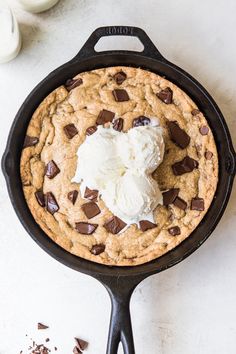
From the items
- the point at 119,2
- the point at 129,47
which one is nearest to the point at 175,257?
the point at 129,47

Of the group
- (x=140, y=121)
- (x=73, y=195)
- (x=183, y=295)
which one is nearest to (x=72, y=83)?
(x=140, y=121)

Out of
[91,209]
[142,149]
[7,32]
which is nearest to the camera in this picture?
[142,149]

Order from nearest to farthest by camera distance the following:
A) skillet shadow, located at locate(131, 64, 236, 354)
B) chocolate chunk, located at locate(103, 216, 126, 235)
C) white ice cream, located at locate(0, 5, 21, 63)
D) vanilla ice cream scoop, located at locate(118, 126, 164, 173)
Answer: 1. vanilla ice cream scoop, located at locate(118, 126, 164, 173)
2. chocolate chunk, located at locate(103, 216, 126, 235)
3. white ice cream, located at locate(0, 5, 21, 63)
4. skillet shadow, located at locate(131, 64, 236, 354)

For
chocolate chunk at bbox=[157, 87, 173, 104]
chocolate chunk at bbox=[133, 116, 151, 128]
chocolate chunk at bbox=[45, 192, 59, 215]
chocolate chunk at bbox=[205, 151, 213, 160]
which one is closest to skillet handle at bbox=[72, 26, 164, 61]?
chocolate chunk at bbox=[157, 87, 173, 104]

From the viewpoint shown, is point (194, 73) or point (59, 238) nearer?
point (59, 238)

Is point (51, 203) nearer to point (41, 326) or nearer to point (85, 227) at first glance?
point (85, 227)

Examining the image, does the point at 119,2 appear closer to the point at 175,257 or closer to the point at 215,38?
the point at 215,38

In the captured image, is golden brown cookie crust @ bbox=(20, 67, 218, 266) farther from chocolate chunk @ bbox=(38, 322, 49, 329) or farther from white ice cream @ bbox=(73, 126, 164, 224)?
chocolate chunk @ bbox=(38, 322, 49, 329)
